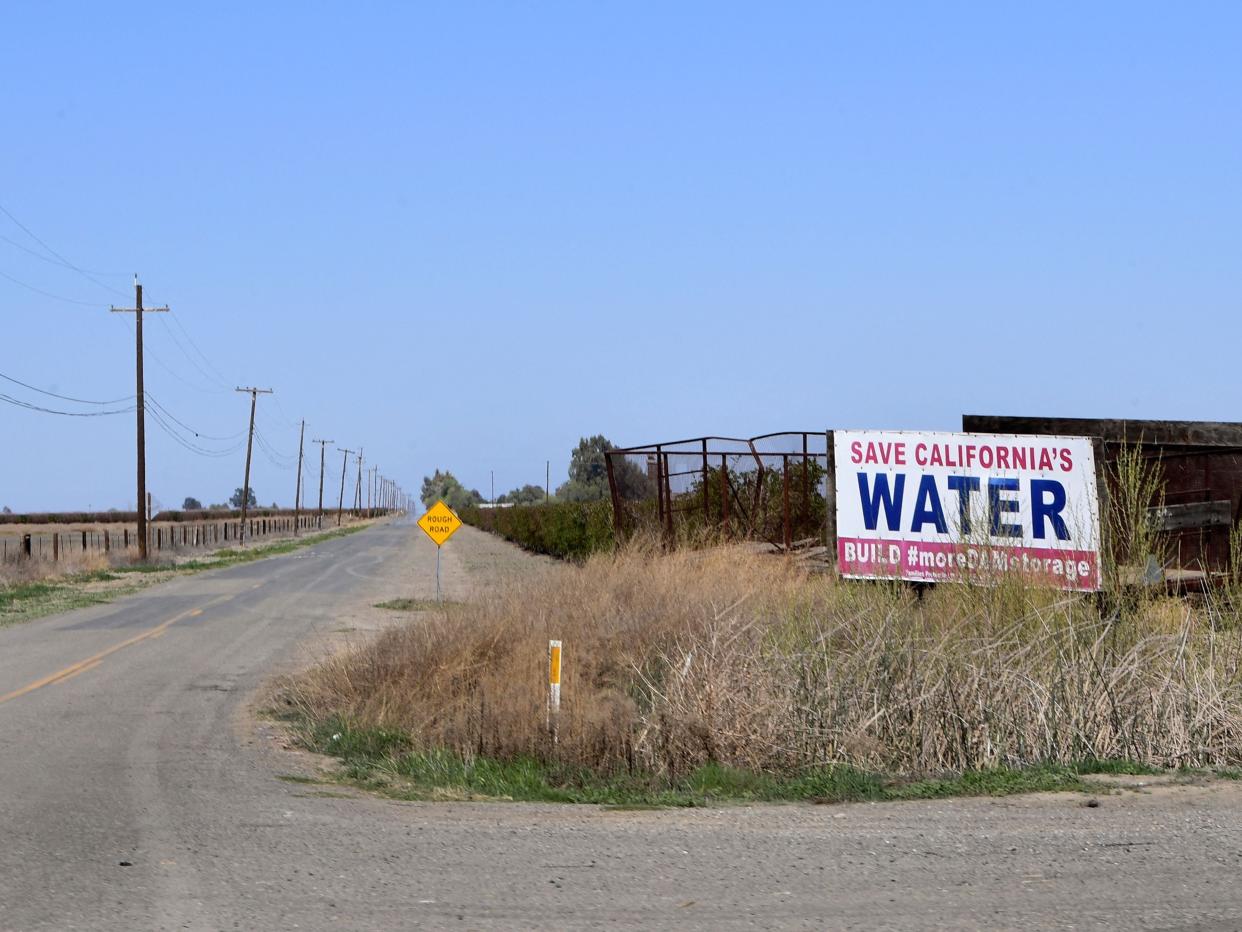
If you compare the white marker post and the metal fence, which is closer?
the white marker post

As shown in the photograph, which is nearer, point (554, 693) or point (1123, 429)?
point (554, 693)

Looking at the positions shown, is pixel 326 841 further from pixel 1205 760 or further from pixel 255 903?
pixel 1205 760

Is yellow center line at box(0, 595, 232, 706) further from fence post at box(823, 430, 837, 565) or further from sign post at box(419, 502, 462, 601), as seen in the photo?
fence post at box(823, 430, 837, 565)

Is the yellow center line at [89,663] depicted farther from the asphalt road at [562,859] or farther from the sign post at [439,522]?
the sign post at [439,522]

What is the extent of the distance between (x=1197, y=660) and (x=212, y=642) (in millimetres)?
16160

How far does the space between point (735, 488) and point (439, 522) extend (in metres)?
9.21

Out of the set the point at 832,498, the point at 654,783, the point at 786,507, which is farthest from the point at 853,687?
the point at 786,507

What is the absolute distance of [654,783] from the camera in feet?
33.0

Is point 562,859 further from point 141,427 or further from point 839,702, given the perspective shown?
point 141,427

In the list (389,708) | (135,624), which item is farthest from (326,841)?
(135,624)

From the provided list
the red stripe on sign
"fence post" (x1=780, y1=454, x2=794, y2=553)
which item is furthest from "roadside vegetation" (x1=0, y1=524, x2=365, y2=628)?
the red stripe on sign

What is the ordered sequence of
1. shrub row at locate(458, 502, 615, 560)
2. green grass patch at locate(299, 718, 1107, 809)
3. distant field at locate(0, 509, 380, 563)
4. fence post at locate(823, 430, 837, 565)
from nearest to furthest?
green grass patch at locate(299, 718, 1107, 809) < fence post at locate(823, 430, 837, 565) < shrub row at locate(458, 502, 615, 560) < distant field at locate(0, 509, 380, 563)

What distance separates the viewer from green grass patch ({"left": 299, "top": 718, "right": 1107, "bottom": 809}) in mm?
9133

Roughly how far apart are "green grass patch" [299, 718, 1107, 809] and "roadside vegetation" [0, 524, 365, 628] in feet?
59.0
